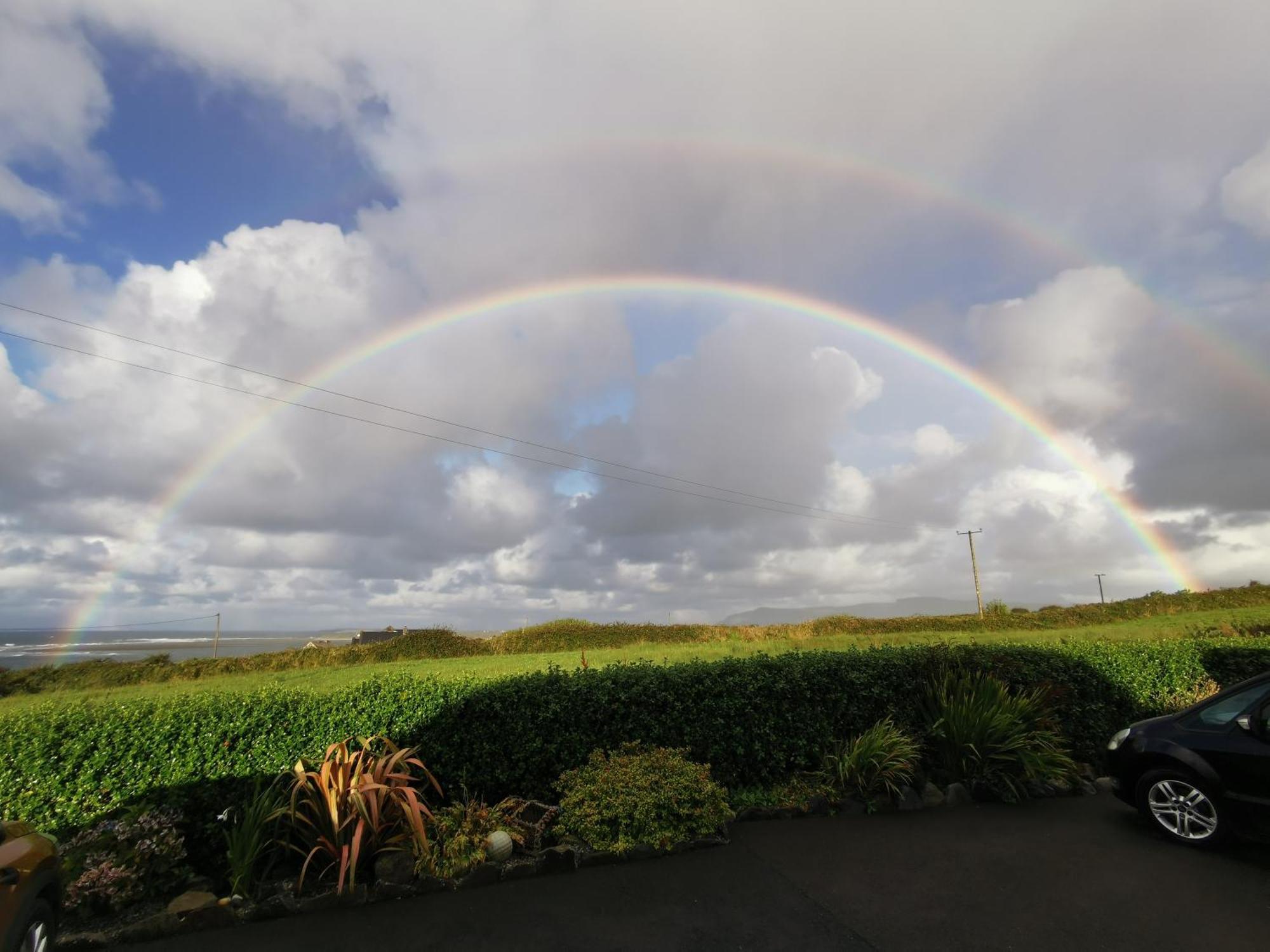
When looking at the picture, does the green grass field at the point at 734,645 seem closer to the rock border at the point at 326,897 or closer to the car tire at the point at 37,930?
the rock border at the point at 326,897

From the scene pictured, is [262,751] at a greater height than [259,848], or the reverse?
[262,751]

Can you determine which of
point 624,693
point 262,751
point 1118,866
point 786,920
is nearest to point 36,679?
point 262,751

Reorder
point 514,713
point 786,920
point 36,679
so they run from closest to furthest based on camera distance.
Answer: point 786,920, point 514,713, point 36,679

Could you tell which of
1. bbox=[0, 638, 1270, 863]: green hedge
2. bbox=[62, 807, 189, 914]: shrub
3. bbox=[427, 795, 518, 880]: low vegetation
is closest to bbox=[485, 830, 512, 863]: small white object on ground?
bbox=[427, 795, 518, 880]: low vegetation

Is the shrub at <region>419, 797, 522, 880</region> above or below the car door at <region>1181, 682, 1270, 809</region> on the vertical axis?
below

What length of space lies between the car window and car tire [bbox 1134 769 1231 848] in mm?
577

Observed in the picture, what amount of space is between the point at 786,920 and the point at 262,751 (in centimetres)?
549

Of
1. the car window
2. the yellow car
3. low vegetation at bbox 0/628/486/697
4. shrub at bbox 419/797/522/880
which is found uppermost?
the car window

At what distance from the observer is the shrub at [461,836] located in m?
5.64

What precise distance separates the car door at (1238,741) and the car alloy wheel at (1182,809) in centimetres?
30

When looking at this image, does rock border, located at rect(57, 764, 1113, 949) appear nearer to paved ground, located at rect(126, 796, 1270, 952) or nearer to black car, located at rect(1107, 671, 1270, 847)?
paved ground, located at rect(126, 796, 1270, 952)

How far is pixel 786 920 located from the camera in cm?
501

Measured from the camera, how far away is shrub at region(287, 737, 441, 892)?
573 centimetres

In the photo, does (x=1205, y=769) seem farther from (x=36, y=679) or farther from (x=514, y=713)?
(x=36, y=679)
